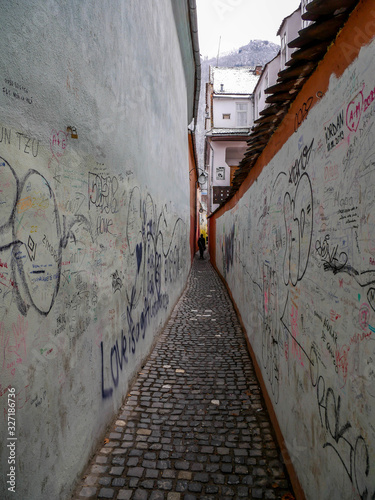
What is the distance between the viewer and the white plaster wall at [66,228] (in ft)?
5.79

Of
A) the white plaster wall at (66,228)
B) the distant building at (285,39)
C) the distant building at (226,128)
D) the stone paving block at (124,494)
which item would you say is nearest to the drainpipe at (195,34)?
the white plaster wall at (66,228)

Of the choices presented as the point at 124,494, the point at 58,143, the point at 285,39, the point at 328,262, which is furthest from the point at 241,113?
the point at 124,494

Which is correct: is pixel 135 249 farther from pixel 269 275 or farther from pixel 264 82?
pixel 264 82

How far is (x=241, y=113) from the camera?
27141 mm

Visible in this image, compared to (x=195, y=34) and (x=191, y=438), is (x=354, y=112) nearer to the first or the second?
(x=191, y=438)

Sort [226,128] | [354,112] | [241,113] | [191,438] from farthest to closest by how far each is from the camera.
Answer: [241,113] → [226,128] → [191,438] → [354,112]

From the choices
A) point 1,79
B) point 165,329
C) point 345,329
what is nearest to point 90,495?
point 345,329

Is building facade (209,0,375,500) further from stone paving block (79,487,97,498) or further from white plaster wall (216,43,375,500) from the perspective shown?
stone paving block (79,487,97,498)

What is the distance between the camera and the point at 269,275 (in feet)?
12.1
